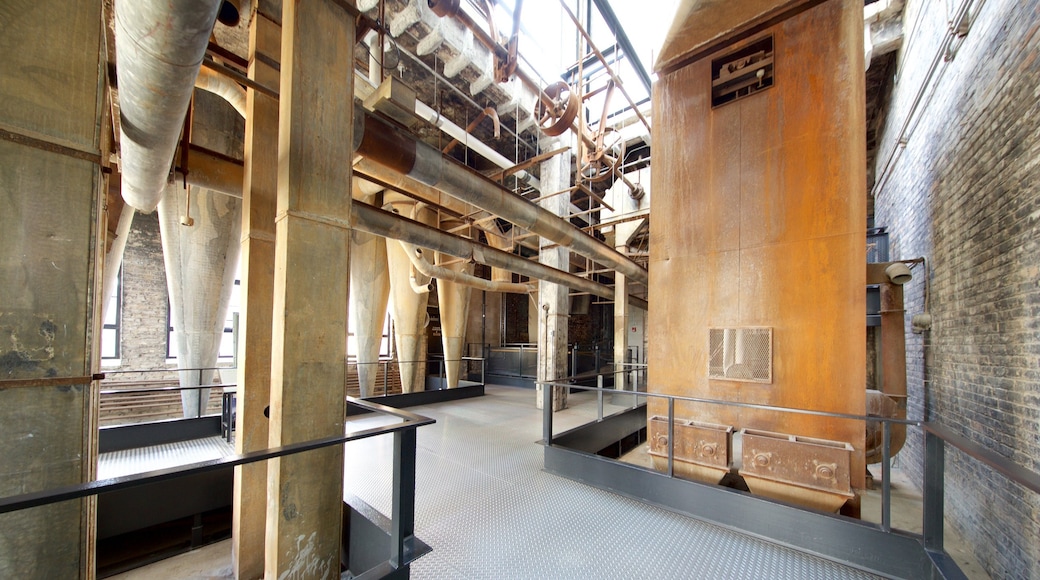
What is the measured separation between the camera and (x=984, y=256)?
3.10 m

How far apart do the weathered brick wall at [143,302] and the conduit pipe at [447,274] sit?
565 centimetres

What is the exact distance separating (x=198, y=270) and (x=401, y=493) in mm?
6903

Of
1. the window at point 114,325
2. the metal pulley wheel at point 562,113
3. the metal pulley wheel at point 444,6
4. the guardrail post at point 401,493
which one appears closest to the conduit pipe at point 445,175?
the metal pulley wheel at point 562,113

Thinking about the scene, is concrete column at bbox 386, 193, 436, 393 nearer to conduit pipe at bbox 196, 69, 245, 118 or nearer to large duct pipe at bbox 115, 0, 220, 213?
conduit pipe at bbox 196, 69, 245, 118

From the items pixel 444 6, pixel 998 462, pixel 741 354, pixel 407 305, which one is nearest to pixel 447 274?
pixel 407 305

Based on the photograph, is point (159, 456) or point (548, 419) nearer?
point (548, 419)

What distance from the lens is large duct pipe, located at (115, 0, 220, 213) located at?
4.22ft

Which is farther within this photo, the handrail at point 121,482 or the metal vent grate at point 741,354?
the metal vent grate at point 741,354

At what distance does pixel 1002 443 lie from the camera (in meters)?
2.79

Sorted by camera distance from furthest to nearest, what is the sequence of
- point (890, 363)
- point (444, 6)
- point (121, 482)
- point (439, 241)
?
point (439, 241) < point (890, 363) < point (444, 6) < point (121, 482)

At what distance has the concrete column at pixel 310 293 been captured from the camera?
205 centimetres

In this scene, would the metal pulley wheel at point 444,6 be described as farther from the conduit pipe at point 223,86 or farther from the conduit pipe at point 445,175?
the conduit pipe at point 223,86

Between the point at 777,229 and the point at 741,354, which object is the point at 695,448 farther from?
the point at 777,229

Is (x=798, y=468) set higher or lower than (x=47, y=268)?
lower
